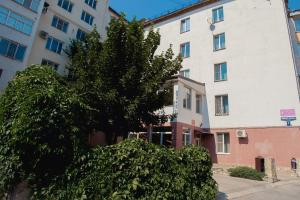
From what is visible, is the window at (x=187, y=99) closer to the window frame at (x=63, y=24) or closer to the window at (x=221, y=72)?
the window at (x=221, y=72)

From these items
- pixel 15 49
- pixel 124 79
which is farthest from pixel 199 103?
pixel 15 49

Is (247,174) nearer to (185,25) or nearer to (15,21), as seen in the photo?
(185,25)

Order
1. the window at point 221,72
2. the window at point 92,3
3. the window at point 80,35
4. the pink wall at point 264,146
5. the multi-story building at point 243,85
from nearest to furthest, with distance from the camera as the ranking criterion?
the pink wall at point 264,146, the multi-story building at point 243,85, the window at point 221,72, the window at point 80,35, the window at point 92,3

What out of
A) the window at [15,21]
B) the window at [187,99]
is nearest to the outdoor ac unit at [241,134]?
the window at [187,99]

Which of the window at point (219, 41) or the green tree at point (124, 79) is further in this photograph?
the window at point (219, 41)

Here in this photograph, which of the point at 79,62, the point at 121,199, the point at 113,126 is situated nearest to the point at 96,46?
the point at 79,62

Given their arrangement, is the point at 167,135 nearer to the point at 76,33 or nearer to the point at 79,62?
the point at 79,62

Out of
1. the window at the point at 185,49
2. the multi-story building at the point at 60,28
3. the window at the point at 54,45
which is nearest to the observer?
the multi-story building at the point at 60,28

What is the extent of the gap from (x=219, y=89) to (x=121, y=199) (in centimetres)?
1920

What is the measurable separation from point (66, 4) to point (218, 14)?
17476 mm

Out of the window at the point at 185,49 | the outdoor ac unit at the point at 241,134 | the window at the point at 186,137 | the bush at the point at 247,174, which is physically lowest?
the bush at the point at 247,174

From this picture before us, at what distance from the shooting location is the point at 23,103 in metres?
6.17

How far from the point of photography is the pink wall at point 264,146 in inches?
714

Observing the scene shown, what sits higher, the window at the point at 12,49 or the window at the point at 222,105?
the window at the point at 12,49
